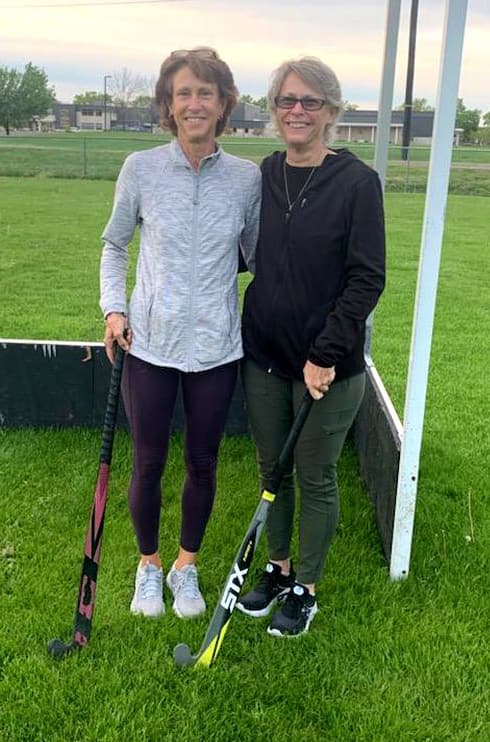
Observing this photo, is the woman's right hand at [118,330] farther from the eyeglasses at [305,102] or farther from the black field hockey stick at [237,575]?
the eyeglasses at [305,102]

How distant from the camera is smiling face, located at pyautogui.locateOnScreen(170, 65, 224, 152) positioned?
236 centimetres

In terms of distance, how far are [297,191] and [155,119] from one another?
0.61 metres

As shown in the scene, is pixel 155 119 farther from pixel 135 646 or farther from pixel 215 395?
pixel 135 646

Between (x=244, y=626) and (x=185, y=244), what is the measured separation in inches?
55.7

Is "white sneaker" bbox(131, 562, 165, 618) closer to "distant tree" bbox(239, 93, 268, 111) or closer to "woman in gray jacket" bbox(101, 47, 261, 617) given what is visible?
"woman in gray jacket" bbox(101, 47, 261, 617)

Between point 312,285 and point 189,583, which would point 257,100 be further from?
point 189,583

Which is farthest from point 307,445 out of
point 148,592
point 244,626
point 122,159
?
point 122,159

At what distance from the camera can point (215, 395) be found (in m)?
2.57

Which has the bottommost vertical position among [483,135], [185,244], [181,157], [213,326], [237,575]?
[237,575]

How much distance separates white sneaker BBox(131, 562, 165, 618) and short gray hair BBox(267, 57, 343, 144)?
5.63 feet

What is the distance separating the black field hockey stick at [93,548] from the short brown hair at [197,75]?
83 cm

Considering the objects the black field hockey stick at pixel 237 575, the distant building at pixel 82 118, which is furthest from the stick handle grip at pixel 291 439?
the distant building at pixel 82 118

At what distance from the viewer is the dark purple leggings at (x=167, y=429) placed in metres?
2.54

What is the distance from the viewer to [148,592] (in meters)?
2.78
